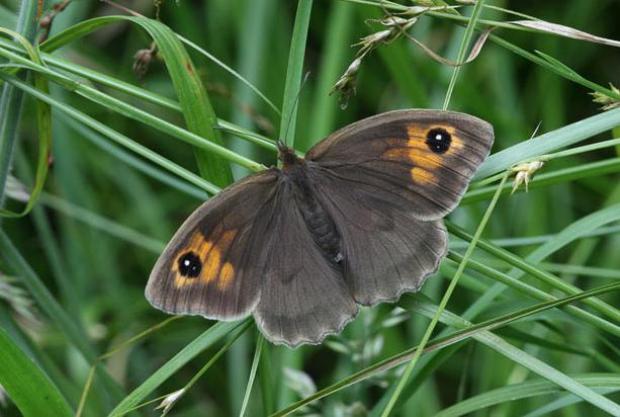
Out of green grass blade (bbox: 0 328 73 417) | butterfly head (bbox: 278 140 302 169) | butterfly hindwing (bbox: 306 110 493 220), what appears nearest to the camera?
green grass blade (bbox: 0 328 73 417)

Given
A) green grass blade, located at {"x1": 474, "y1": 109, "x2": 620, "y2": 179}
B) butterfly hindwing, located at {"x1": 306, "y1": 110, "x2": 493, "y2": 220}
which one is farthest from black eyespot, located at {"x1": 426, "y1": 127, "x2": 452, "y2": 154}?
green grass blade, located at {"x1": 474, "y1": 109, "x2": 620, "y2": 179}

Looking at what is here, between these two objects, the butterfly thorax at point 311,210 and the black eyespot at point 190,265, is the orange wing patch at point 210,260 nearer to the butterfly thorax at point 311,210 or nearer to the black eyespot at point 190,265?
the black eyespot at point 190,265

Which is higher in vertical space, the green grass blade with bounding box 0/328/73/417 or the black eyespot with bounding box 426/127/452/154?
the black eyespot with bounding box 426/127/452/154

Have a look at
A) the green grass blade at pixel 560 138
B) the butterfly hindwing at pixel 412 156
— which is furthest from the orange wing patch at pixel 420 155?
the green grass blade at pixel 560 138

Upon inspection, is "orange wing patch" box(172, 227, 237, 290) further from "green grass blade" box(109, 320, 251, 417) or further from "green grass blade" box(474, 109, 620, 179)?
"green grass blade" box(474, 109, 620, 179)

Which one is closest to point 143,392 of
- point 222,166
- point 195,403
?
point 222,166

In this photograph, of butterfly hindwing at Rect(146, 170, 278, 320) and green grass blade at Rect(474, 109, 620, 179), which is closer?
green grass blade at Rect(474, 109, 620, 179)

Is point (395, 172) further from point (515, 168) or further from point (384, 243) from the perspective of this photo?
point (515, 168)

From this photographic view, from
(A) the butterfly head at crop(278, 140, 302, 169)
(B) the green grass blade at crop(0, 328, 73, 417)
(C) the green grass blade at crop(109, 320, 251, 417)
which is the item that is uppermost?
(A) the butterfly head at crop(278, 140, 302, 169)

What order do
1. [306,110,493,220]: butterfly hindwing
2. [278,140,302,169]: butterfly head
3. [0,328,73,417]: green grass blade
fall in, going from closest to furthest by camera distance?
[0,328,73,417]: green grass blade < [306,110,493,220]: butterfly hindwing < [278,140,302,169]: butterfly head
